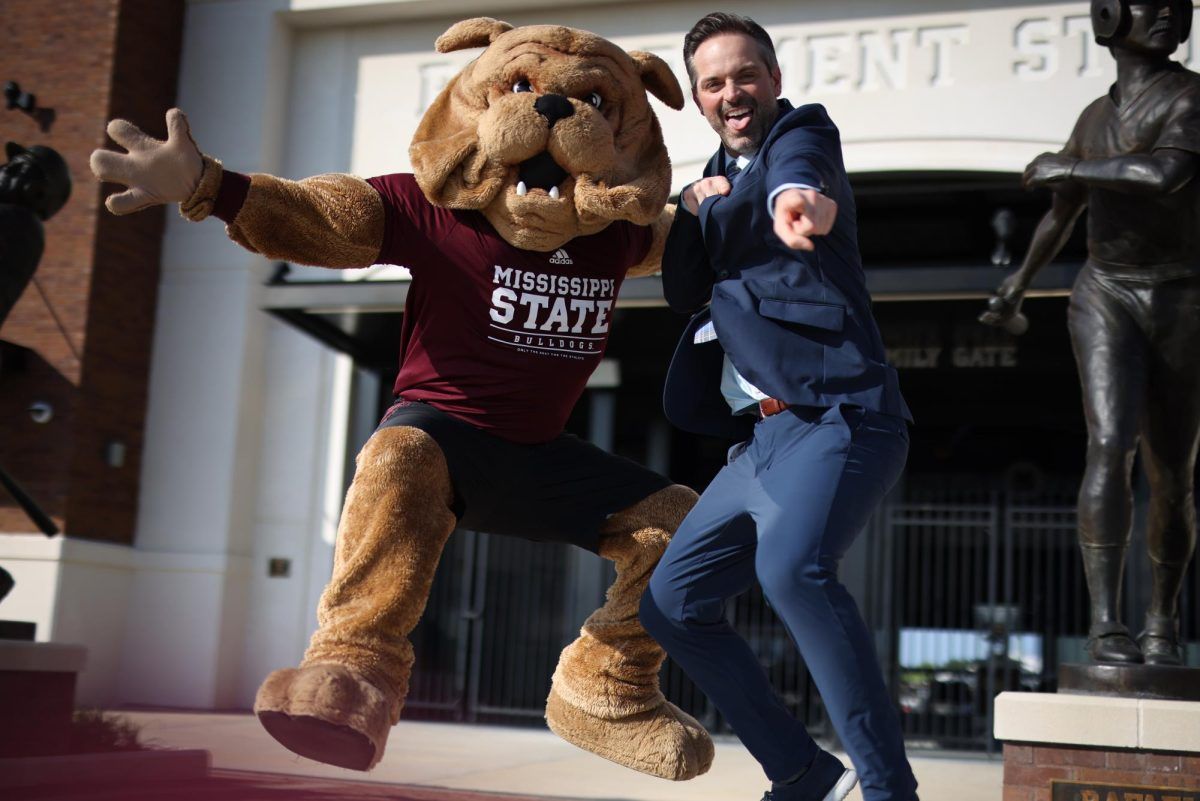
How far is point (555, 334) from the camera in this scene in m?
3.33

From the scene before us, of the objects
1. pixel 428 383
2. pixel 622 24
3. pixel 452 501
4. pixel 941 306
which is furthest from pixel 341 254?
pixel 622 24

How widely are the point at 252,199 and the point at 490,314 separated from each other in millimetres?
663

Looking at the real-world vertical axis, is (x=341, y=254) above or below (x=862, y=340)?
above

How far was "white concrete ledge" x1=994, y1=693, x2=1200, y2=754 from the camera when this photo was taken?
3686mm

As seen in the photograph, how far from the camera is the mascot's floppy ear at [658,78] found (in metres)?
3.61

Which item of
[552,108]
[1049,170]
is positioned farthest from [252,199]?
[1049,170]

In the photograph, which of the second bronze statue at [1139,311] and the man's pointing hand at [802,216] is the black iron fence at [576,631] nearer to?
the second bronze statue at [1139,311]

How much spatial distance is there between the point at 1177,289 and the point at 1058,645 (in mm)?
6786

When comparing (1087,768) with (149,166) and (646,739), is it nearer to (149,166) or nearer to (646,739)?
(646,739)

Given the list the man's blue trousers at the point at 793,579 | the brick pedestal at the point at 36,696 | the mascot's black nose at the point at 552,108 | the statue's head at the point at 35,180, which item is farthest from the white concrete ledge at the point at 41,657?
the mascot's black nose at the point at 552,108

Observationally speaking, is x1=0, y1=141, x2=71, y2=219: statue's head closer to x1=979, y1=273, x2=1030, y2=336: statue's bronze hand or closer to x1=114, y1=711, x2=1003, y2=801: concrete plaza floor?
x1=114, y1=711, x2=1003, y2=801: concrete plaza floor

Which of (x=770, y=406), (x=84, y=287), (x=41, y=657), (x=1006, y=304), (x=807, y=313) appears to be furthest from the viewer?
(x=84, y=287)

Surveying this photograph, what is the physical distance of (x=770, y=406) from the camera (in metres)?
2.85

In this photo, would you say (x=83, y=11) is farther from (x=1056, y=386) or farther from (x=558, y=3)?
(x=1056, y=386)
